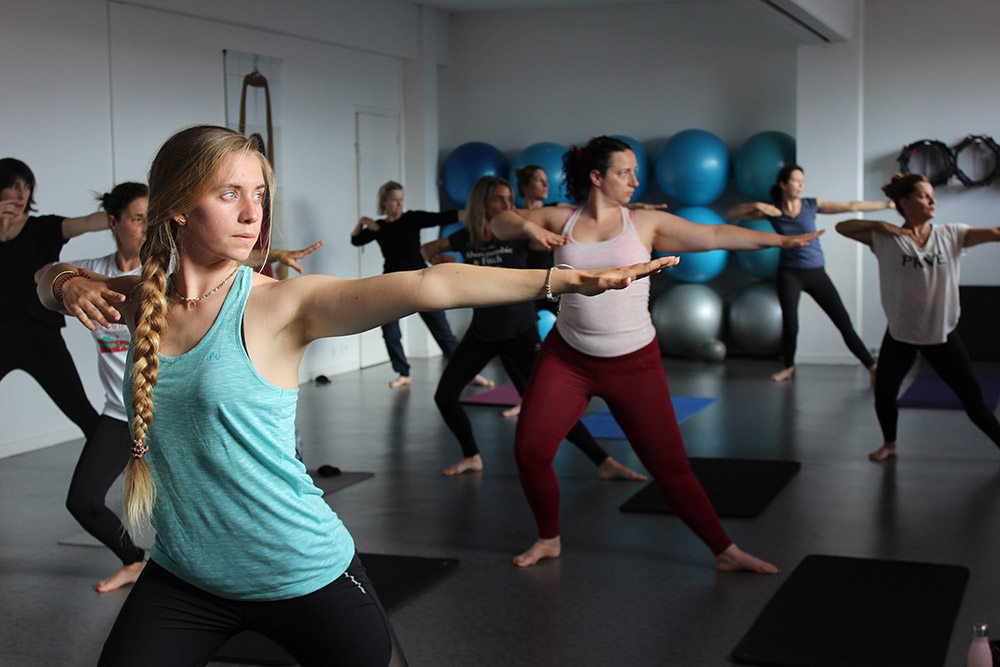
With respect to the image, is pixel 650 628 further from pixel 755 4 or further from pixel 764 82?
pixel 764 82

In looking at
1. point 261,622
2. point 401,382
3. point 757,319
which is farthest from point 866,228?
point 401,382

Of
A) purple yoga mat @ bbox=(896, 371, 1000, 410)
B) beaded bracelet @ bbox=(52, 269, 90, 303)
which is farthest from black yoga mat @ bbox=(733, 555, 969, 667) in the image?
purple yoga mat @ bbox=(896, 371, 1000, 410)

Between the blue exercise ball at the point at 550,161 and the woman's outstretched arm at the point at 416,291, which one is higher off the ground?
the blue exercise ball at the point at 550,161

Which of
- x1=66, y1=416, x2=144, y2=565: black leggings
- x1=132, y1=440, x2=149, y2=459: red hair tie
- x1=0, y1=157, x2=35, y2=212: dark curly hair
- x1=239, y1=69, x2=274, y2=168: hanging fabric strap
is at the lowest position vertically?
x1=66, y1=416, x2=144, y2=565: black leggings

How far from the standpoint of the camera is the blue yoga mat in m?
6.05

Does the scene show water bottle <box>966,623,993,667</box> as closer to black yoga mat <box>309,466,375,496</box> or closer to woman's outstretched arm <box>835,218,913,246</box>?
woman's outstretched arm <box>835,218,913,246</box>

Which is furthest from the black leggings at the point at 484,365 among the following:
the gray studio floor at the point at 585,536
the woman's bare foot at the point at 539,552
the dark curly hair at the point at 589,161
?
the dark curly hair at the point at 589,161

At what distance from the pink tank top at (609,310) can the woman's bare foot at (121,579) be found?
1.71m

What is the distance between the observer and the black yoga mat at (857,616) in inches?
116

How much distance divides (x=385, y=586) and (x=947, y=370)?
2893mm

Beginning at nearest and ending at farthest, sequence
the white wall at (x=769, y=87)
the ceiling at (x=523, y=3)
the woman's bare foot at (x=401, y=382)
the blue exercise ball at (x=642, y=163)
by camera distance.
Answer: the woman's bare foot at (x=401, y=382)
the white wall at (x=769, y=87)
the blue exercise ball at (x=642, y=163)
the ceiling at (x=523, y=3)

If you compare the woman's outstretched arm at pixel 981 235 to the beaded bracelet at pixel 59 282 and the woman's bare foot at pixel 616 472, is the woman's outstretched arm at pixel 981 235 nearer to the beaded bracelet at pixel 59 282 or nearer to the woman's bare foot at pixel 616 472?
the woman's bare foot at pixel 616 472

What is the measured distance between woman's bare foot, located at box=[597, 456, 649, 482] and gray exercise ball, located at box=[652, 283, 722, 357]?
160 inches

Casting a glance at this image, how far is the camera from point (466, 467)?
5250 mm
